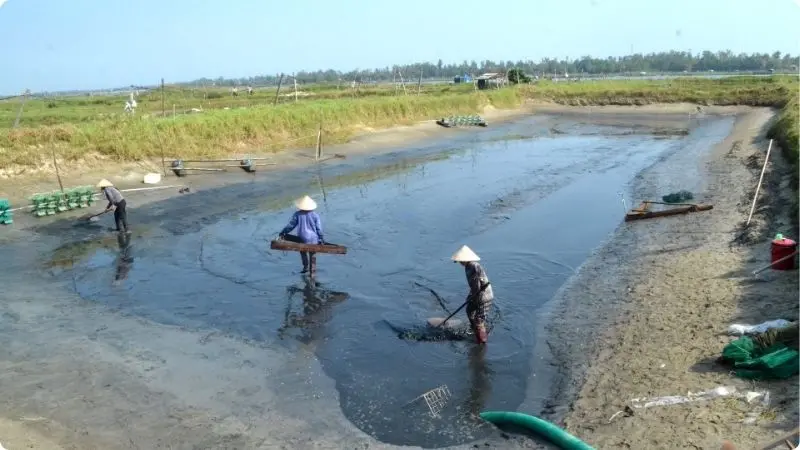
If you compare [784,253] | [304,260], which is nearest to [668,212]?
[784,253]

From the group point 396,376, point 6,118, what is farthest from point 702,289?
point 6,118

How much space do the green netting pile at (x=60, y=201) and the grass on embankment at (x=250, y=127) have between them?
4394 millimetres

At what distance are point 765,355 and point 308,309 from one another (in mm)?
7841

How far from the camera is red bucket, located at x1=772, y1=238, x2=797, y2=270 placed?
1117 cm

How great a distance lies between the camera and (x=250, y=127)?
1291 inches

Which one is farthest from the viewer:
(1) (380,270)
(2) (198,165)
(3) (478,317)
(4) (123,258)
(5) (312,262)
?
(2) (198,165)

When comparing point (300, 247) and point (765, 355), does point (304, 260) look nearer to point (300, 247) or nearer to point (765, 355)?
point (300, 247)

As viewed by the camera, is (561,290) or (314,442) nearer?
(314,442)

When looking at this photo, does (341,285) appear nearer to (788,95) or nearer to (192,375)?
(192,375)

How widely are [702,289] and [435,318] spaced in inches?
195

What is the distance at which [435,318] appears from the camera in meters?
11.3

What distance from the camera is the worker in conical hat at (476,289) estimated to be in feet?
33.1

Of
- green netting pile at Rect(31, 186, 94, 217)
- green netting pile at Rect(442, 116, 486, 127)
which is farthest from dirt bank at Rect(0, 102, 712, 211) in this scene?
green netting pile at Rect(31, 186, 94, 217)

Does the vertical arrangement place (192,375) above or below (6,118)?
below
